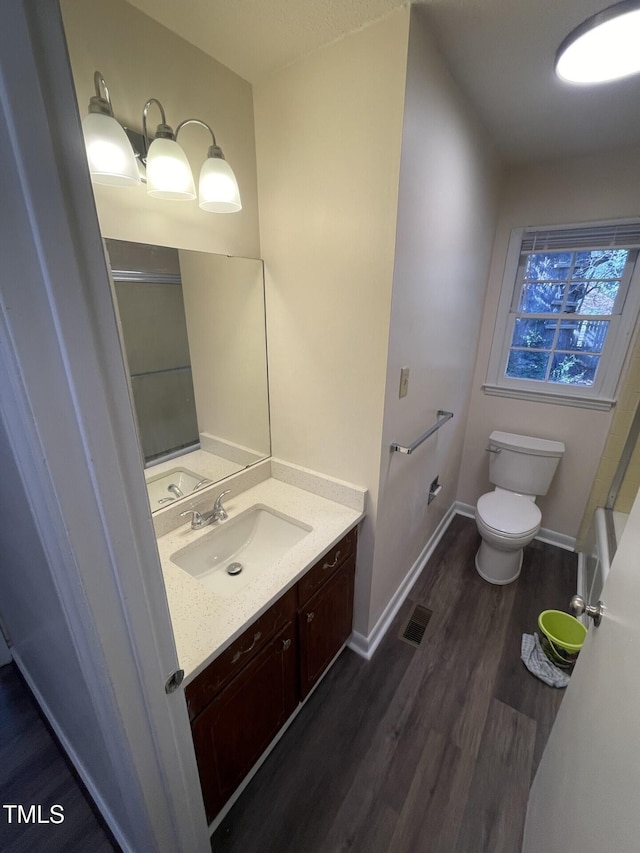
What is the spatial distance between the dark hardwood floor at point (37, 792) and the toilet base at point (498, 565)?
208cm

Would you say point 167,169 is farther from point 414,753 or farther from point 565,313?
point 565,313

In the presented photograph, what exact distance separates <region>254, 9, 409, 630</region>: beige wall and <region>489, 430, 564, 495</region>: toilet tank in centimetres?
136

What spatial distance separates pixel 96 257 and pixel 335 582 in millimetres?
1373

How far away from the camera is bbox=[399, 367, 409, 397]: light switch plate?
55.3 inches

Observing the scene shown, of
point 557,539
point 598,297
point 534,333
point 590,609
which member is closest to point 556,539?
point 557,539

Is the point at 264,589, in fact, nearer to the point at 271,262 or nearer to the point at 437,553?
the point at 271,262

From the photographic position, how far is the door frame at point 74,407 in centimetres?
37

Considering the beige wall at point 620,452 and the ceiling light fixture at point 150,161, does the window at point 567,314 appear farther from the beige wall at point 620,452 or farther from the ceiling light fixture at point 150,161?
the ceiling light fixture at point 150,161

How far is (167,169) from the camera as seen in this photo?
99cm

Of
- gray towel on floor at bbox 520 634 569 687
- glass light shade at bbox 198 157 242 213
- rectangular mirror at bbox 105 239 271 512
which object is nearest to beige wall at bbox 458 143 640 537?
gray towel on floor at bbox 520 634 569 687

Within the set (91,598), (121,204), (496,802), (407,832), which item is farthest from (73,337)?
(496,802)

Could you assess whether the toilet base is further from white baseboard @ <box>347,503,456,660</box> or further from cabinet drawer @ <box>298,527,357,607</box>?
cabinet drawer @ <box>298,527,357,607</box>

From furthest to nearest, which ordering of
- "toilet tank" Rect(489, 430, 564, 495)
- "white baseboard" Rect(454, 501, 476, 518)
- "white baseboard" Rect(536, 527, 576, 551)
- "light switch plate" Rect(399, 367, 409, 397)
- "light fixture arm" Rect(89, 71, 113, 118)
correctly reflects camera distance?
1. "white baseboard" Rect(454, 501, 476, 518)
2. "white baseboard" Rect(536, 527, 576, 551)
3. "toilet tank" Rect(489, 430, 564, 495)
4. "light switch plate" Rect(399, 367, 409, 397)
5. "light fixture arm" Rect(89, 71, 113, 118)

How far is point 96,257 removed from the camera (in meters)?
0.45
